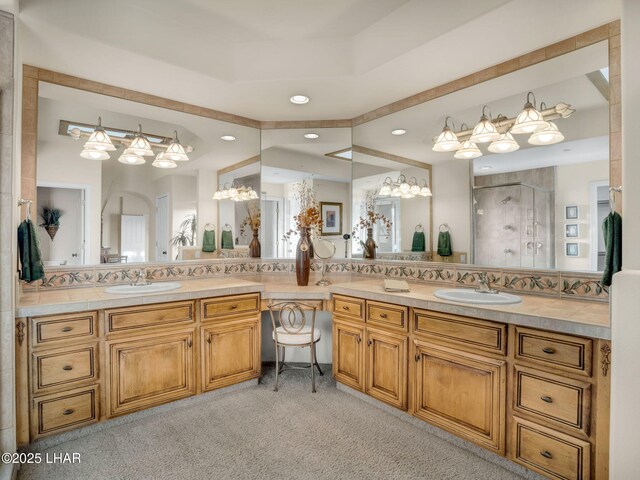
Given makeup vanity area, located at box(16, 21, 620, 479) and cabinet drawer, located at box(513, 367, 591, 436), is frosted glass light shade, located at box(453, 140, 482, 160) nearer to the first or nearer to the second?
makeup vanity area, located at box(16, 21, 620, 479)

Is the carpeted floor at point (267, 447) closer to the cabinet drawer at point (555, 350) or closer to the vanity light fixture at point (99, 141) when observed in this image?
the cabinet drawer at point (555, 350)

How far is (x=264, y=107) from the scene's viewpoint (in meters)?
3.28

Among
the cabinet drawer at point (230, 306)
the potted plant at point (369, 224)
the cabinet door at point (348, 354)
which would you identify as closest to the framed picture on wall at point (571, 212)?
the potted plant at point (369, 224)

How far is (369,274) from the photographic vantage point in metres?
3.46

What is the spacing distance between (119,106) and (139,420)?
239 cm

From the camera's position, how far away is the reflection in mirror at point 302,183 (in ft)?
11.8

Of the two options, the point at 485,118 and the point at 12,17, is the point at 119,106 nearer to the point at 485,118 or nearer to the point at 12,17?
the point at 12,17

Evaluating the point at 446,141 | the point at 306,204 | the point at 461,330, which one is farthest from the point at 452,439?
the point at 306,204

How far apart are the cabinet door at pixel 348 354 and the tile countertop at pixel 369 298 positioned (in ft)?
0.96

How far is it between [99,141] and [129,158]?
0.78 ft

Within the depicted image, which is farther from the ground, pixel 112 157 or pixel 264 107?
pixel 264 107

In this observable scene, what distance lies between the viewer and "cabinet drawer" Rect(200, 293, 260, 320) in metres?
2.75

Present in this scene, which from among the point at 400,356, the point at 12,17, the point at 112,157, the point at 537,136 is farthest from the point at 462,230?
the point at 12,17

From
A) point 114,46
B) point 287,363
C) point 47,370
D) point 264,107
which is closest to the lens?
point 47,370
